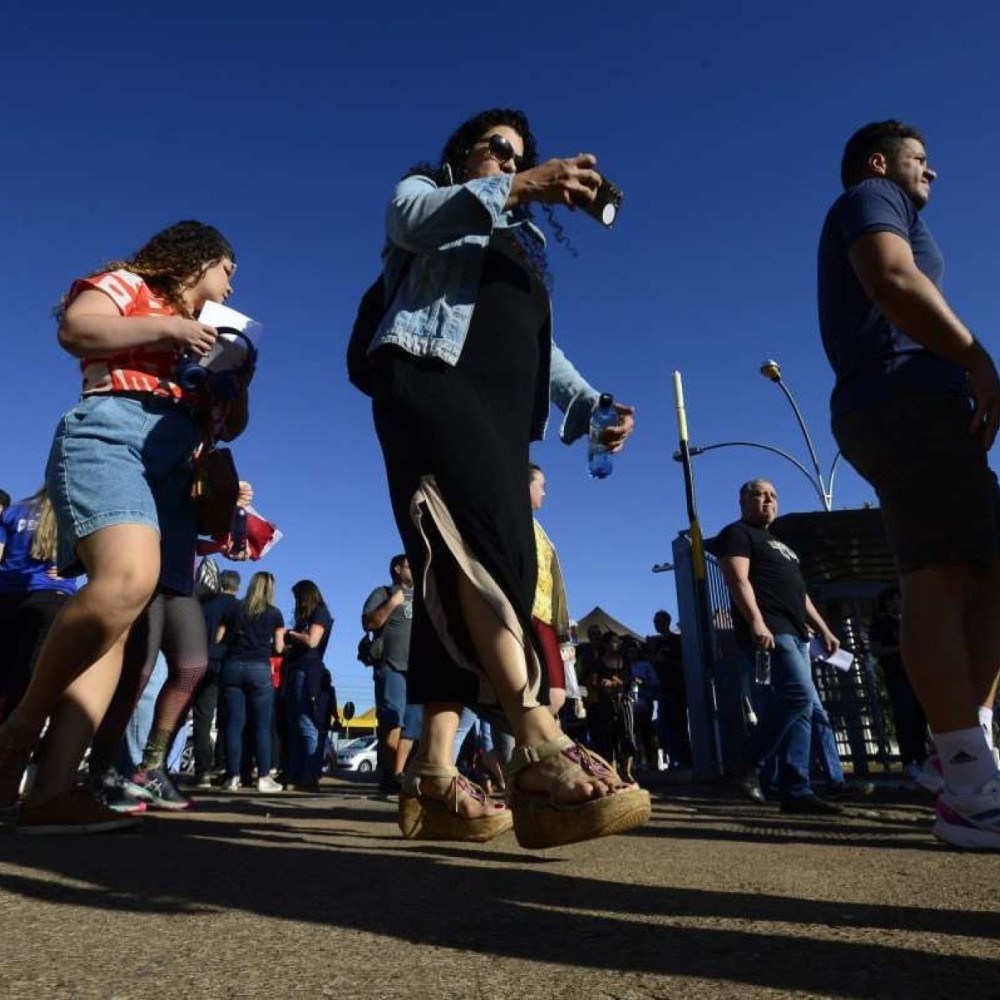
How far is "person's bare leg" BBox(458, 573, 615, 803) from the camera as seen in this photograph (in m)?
1.96

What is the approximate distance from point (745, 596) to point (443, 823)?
10.0 feet

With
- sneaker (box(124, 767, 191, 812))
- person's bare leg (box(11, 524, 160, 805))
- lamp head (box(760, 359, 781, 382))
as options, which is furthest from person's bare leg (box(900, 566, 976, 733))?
lamp head (box(760, 359, 781, 382))

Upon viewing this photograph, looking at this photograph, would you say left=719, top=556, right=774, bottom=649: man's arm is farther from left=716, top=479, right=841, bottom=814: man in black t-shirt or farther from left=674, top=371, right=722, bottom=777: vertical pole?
left=674, top=371, right=722, bottom=777: vertical pole

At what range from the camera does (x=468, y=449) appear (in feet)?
7.25

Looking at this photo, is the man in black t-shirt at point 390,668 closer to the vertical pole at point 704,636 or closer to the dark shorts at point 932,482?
the vertical pole at point 704,636

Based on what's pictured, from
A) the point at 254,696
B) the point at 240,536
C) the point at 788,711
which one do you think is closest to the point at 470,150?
the point at 240,536

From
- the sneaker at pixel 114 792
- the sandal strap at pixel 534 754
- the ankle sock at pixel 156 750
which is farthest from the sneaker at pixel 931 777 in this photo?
the ankle sock at pixel 156 750

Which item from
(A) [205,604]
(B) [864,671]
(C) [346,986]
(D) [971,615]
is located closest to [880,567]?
(B) [864,671]

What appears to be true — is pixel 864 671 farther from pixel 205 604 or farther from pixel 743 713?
pixel 205 604

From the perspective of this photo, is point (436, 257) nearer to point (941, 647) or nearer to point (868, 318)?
point (868, 318)

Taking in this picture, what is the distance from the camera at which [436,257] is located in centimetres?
245

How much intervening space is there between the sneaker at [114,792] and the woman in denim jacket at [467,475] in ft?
6.03

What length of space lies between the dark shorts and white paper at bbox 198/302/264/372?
204 centimetres

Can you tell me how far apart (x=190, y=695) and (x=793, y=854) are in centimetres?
296
